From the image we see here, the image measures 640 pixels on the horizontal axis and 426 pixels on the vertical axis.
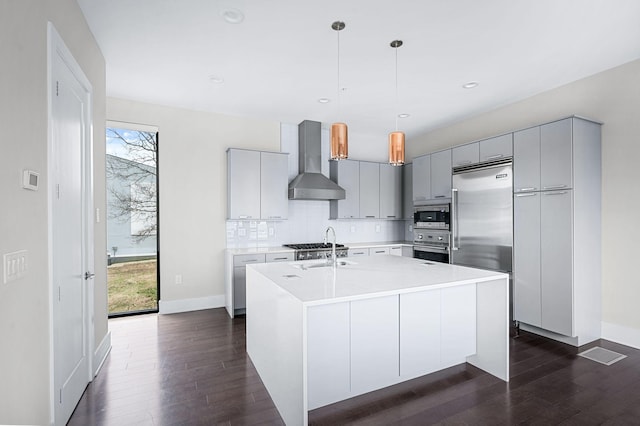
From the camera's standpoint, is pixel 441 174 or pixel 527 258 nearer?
pixel 527 258

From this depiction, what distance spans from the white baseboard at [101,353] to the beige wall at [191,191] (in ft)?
4.10

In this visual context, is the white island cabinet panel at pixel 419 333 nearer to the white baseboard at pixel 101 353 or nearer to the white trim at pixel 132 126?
the white baseboard at pixel 101 353

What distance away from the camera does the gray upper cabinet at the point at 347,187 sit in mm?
5332

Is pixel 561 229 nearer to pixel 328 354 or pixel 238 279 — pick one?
pixel 328 354

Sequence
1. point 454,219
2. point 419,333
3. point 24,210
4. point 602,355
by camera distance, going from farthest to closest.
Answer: point 454,219
point 602,355
point 419,333
point 24,210

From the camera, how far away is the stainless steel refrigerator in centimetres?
380

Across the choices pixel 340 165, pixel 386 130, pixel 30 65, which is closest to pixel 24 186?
pixel 30 65

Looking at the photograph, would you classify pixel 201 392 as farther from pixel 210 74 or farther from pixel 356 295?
pixel 210 74

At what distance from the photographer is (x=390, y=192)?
579 centimetres

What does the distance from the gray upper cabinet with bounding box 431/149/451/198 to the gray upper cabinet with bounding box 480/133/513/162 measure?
22.8 inches

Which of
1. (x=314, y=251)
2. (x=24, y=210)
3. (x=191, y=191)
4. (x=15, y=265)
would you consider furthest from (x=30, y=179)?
(x=314, y=251)

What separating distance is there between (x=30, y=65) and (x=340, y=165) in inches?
167

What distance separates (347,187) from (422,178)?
4.15 feet

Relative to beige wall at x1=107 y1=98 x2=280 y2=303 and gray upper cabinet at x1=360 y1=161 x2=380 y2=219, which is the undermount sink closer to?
beige wall at x1=107 y1=98 x2=280 y2=303
